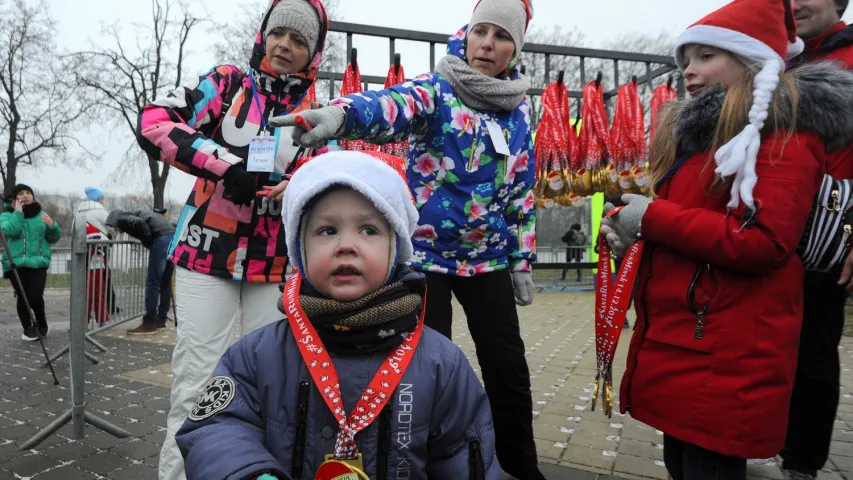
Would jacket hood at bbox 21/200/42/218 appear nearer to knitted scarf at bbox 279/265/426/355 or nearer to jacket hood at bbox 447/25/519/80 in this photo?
jacket hood at bbox 447/25/519/80

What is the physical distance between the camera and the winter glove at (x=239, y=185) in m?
2.14

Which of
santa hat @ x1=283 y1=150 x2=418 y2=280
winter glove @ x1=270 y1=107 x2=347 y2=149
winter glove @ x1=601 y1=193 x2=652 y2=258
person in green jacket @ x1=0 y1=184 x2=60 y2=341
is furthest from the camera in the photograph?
person in green jacket @ x1=0 y1=184 x2=60 y2=341

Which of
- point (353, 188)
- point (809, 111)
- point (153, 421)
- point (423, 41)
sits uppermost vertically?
point (423, 41)

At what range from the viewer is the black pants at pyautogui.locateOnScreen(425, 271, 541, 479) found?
252 centimetres

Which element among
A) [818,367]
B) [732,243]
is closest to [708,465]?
[732,243]

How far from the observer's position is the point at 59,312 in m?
10.3

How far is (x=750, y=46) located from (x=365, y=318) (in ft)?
4.73

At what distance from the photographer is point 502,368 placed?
Answer: 2531 mm

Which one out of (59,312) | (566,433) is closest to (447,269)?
(566,433)

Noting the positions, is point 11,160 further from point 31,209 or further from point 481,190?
point 481,190

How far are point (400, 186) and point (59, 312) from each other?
1090cm

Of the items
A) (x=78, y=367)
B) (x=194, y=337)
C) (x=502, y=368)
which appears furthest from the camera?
(x=78, y=367)

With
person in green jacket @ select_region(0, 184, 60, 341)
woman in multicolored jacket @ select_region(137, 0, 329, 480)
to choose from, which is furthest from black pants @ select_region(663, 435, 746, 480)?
person in green jacket @ select_region(0, 184, 60, 341)

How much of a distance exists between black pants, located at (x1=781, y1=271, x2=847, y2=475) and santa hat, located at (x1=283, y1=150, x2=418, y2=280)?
1.82m
